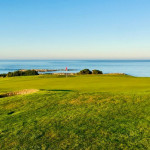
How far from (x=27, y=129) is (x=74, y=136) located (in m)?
1.46

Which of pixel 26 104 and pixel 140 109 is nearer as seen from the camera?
pixel 140 109

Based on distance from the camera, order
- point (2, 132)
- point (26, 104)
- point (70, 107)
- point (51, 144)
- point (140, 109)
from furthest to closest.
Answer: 1. point (26, 104)
2. point (70, 107)
3. point (140, 109)
4. point (2, 132)
5. point (51, 144)

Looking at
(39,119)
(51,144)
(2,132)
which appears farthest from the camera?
(39,119)

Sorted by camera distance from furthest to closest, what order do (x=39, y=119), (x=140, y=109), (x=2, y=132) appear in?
(x=140, y=109) < (x=39, y=119) < (x=2, y=132)

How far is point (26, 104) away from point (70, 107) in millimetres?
2117

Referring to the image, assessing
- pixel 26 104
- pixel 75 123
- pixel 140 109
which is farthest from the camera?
pixel 26 104

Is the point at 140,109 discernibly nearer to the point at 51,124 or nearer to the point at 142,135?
the point at 142,135

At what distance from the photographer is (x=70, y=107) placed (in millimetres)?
7156

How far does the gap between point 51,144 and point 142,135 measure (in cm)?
230

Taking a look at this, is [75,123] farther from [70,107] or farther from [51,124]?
[70,107]

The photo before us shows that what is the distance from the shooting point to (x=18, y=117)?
20.6 ft

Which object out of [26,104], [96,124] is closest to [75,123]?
[96,124]

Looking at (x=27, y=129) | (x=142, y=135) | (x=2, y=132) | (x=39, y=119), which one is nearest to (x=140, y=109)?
(x=142, y=135)

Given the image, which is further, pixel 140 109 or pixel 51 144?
pixel 140 109
